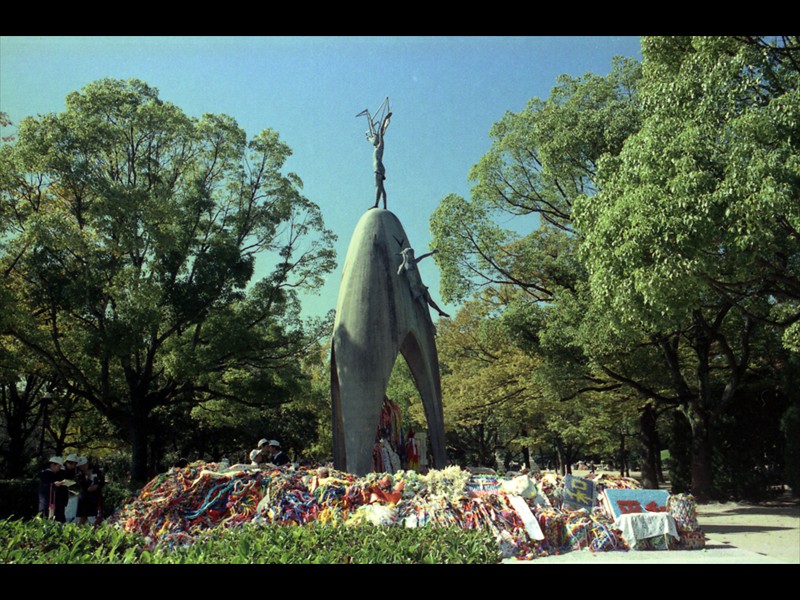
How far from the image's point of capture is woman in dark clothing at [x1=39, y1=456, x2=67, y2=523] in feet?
27.5

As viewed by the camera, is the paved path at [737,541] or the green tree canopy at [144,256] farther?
the green tree canopy at [144,256]

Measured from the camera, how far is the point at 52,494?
845 cm

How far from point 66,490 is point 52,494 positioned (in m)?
0.18

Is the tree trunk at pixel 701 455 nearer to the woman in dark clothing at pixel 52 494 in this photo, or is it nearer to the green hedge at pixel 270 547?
the green hedge at pixel 270 547

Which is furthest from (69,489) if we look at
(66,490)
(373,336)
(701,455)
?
(701,455)

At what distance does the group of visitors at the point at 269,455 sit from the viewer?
11.1 metres

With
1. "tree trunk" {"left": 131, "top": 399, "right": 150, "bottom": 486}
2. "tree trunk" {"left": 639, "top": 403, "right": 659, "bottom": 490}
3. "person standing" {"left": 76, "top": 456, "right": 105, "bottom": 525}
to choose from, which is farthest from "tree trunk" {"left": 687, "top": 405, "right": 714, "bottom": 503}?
"tree trunk" {"left": 131, "top": 399, "right": 150, "bottom": 486}

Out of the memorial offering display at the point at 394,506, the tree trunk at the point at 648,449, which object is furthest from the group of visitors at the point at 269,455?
the tree trunk at the point at 648,449

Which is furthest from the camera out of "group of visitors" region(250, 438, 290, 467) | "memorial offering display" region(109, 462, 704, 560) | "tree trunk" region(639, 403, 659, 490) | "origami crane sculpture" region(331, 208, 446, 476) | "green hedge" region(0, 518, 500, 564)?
"tree trunk" region(639, 403, 659, 490)

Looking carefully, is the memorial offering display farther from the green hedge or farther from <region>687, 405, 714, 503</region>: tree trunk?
<region>687, 405, 714, 503</region>: tree trunk

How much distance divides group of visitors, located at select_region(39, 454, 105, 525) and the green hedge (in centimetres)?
329

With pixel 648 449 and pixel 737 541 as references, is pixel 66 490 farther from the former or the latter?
pixel 648 449
